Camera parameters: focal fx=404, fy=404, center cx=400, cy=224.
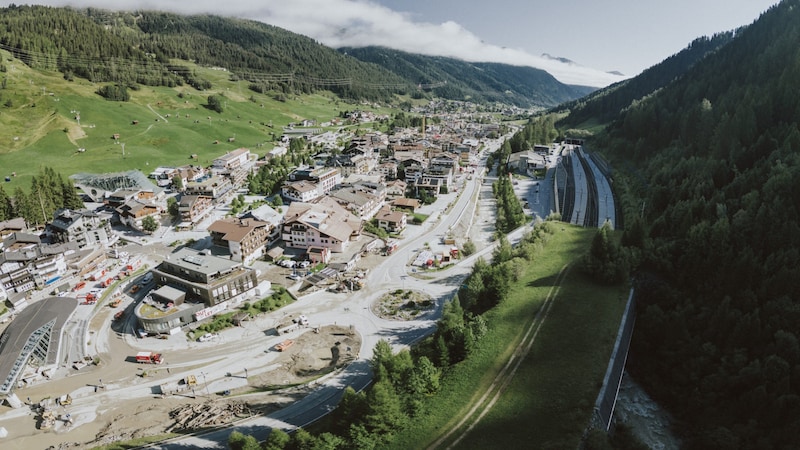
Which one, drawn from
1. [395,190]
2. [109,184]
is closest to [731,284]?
[395,190]

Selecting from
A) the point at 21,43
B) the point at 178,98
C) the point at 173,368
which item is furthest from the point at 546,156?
the point at 21,43

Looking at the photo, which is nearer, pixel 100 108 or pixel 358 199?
pixel 358 199

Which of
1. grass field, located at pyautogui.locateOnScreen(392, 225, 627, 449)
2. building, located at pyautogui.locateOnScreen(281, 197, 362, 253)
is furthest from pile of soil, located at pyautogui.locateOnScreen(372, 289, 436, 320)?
building, located at pyautogui.locateOnScreen(281, 197, 362, 253)

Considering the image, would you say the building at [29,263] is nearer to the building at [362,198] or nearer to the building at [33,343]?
the building at [33,343]

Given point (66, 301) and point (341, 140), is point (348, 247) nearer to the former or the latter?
point (66, 301)

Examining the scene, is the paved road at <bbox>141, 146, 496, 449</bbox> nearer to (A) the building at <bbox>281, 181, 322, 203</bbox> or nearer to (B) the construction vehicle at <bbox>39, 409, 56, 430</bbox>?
(B) the construction vehicle at <bbox>39, 409, 56, 430</bbox>

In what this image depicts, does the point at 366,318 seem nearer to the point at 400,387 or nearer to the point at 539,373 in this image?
the point at 400,387

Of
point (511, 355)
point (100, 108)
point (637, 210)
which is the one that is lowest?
point (511, 355)
